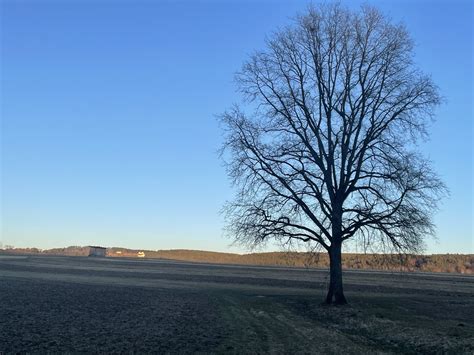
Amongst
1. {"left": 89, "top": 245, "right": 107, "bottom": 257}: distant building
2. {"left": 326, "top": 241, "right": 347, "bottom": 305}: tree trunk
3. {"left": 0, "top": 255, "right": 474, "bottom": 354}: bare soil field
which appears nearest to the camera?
{"left": 0, "top": 255, "right": 474, "bottom": 354}: bare soil field

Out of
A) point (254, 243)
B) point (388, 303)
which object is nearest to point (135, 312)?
point (254, 243)

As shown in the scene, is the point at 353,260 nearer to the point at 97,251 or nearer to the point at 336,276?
the point at 97,251

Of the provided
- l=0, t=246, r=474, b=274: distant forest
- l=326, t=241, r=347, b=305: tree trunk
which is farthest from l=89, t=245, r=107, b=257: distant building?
l=326, t=241, r=347, b=305: tree trunk

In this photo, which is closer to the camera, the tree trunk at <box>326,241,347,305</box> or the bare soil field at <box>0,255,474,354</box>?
the bare soil field at <box>0,255,474,354</box>

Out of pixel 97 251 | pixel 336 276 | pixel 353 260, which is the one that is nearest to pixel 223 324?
pixel 336 276

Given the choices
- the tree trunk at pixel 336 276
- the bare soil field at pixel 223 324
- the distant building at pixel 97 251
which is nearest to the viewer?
the bare soil field at pixel 223 324

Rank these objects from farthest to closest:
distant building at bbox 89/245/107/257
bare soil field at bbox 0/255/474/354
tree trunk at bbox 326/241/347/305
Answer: distant building at bbox 89/245/107/257 < tree trunk at bbox 326/241/347/305 < bare soil field at bbox 0/255/474/354

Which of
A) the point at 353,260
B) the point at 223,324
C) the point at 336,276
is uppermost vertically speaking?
the point at 353,260

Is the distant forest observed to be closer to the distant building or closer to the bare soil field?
the bare soil field

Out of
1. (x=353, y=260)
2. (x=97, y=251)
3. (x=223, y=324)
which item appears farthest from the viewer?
(x=97, y=251)

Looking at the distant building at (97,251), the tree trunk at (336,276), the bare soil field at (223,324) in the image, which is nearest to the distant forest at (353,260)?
the tree trunk at (336,276)

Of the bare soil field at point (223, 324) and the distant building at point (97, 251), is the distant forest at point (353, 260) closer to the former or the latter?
the bare soil field at point (223, 324)

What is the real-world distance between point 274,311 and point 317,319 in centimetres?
264

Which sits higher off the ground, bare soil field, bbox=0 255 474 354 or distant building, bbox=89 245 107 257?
distant building, bbox=89 245 107 257
